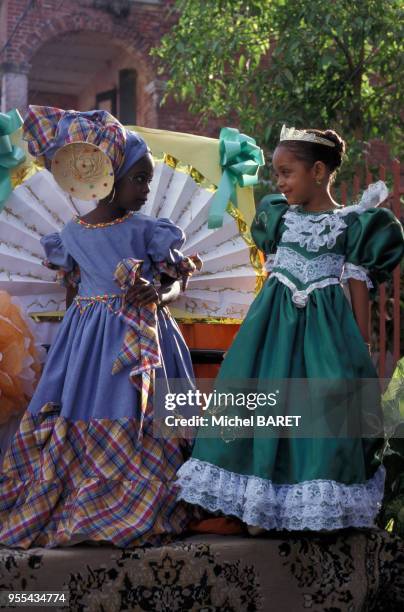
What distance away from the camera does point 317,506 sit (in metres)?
2.86

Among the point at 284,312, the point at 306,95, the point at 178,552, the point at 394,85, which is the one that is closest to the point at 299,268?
the point at 284,312

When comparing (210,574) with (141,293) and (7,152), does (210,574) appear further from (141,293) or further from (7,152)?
(7,152)

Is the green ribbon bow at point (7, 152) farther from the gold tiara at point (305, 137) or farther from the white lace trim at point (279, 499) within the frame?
the white lace trim at point (279, 499)

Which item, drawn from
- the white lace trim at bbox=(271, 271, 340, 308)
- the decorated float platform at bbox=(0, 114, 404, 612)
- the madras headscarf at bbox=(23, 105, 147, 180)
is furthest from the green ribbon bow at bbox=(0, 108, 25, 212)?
the white lace trim at bbox=(271, 271, 340, 308)

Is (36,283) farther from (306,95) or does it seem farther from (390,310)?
(306,95)

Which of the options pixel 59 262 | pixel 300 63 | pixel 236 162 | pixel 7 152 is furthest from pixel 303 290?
pixel 300 63

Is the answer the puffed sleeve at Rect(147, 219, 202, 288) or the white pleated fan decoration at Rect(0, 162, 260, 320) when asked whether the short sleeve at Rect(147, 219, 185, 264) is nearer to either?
the puffed sleeve at Rect(147, 219, 202, 288)

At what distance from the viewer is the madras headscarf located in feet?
10.8

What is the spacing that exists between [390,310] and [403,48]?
7.96 feet

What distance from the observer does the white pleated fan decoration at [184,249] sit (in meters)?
3.79

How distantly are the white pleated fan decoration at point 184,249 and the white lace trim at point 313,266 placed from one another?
0.69 meters

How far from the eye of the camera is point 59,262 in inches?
138

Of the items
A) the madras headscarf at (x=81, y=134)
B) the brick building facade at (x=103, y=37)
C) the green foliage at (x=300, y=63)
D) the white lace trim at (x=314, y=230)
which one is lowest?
the white lace trim at (x=314, y=230)

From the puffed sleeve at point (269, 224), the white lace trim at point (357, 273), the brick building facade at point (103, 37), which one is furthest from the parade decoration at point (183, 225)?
the brick building facade at point (103, 37)
